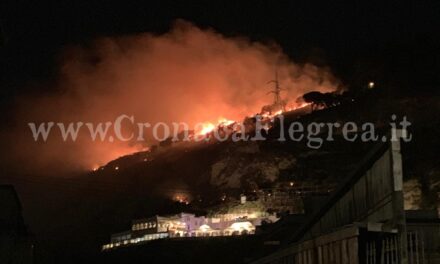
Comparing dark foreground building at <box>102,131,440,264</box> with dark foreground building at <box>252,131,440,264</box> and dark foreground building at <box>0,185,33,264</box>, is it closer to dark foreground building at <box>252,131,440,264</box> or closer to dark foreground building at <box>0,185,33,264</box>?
dark foreground building at <box>252,131,440,264</box>

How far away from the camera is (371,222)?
6.67 meters

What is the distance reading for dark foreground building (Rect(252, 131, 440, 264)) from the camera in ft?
21.1

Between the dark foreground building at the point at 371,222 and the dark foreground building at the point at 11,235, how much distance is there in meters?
12.3

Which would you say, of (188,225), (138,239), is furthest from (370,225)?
(138,239)

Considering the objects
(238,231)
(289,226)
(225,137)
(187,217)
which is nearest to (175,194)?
(225,137)

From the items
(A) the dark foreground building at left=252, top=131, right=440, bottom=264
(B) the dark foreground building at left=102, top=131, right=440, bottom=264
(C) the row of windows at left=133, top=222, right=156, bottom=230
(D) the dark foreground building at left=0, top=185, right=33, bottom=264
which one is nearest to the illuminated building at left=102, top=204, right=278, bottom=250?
(C) the row of windows at left=133, top=222, right=156, bottom=230

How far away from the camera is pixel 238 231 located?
67.1m

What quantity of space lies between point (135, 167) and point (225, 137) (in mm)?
26258

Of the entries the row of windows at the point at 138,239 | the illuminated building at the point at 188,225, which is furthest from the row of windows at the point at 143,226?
the row of windows at the point at 138,239

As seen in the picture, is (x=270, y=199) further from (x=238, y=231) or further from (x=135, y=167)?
(x=135, y=167)

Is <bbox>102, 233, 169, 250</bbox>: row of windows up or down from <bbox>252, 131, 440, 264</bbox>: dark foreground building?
up

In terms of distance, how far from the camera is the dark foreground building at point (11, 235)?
18656 millimetres

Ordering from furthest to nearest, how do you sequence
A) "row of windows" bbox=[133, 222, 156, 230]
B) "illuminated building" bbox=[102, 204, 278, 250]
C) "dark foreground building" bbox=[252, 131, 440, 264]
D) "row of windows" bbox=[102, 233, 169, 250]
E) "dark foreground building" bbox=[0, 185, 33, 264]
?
"row of windows" bbox=[133, 222, 156, 230]
"row of windows" bbox=[102, 233, 169, 250]
"illuminated building" bbox=[102, 204, 278, 250]
"dark foreground building" bbox=[0, 185, 33, 264]
"dark foreground building" bbox=[252, 131, 440, 264]

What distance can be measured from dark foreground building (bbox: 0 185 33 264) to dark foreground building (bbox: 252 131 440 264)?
40.3 ft
